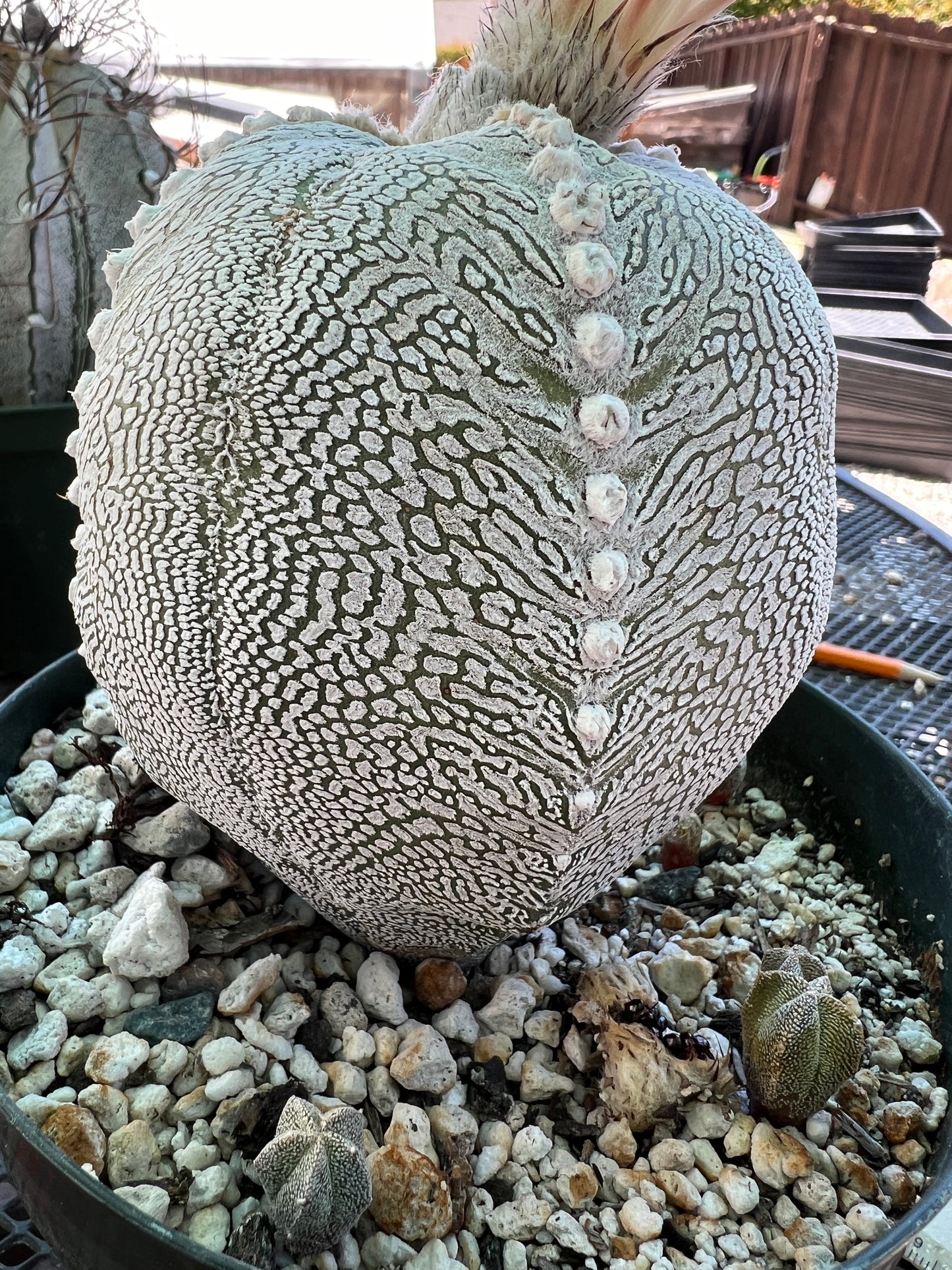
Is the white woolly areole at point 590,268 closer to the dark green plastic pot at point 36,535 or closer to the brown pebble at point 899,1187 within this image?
the brown pebble at point 899,1187

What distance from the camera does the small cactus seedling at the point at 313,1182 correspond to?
526 mm

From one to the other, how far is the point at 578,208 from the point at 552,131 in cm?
5

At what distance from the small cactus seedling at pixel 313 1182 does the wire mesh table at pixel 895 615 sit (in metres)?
0.60

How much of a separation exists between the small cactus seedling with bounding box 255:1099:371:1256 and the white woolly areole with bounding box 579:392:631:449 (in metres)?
0.35

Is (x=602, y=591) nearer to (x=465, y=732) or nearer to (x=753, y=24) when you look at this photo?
(x=465, y=732)

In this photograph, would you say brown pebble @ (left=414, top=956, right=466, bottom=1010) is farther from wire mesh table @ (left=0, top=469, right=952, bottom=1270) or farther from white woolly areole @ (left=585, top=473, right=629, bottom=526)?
wire mesh table @ (left=0, top=469, right=952, bottom=1270)

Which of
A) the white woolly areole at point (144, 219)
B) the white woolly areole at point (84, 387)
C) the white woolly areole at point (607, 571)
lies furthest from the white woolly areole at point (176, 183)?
the white woolly areole at point (607, 571)

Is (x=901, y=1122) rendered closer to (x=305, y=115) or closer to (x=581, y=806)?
(x=581, y=806)

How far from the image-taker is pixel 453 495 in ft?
1.63

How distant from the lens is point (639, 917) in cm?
80

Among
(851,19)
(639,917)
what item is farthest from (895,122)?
(639,917)

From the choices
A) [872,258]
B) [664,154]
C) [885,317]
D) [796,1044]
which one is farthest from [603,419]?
[872,258]

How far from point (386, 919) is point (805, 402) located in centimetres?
37

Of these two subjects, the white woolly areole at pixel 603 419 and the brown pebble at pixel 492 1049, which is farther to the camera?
the brown pebble at pixel 492 1049
